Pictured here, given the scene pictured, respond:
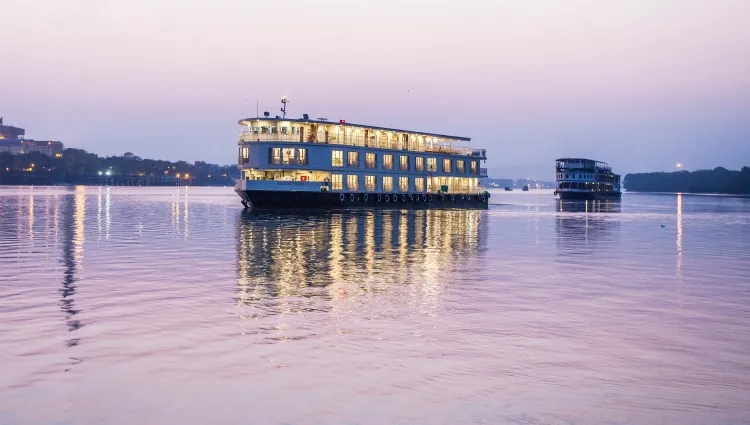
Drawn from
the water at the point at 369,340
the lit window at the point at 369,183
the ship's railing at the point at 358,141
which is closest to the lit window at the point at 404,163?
the ship's railing at the point at 358,141

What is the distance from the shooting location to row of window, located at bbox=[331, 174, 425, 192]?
90.0 metres

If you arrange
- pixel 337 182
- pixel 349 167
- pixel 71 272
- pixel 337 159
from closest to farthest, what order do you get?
pixel 71 272 < pixel 337 159 < pixel 337 182 < pixel 349 167

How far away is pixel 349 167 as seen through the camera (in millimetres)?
91062

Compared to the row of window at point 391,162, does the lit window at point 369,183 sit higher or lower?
lower

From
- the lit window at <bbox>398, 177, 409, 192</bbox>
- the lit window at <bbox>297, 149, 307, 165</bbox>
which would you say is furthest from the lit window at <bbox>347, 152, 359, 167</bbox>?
the lit window at <bbox>398, 177, 409, 192</bbox>

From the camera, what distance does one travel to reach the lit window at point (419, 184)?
103988 mm

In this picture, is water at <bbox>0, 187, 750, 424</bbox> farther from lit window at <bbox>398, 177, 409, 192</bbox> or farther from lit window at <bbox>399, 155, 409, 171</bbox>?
lit window at <bbox>399, 155, 409, 171</bbox>

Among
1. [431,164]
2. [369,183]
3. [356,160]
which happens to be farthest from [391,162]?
[431,164]

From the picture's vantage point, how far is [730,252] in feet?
131

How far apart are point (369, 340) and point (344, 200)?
74.4m

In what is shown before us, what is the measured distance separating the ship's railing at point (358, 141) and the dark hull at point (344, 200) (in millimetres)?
6309

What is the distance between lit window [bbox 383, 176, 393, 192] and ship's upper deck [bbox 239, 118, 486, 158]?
4.27m

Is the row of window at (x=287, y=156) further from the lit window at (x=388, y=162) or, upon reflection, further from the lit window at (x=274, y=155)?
the lit window at (x=388, y=162)

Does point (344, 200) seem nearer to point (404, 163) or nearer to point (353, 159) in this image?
point (353, 159)
